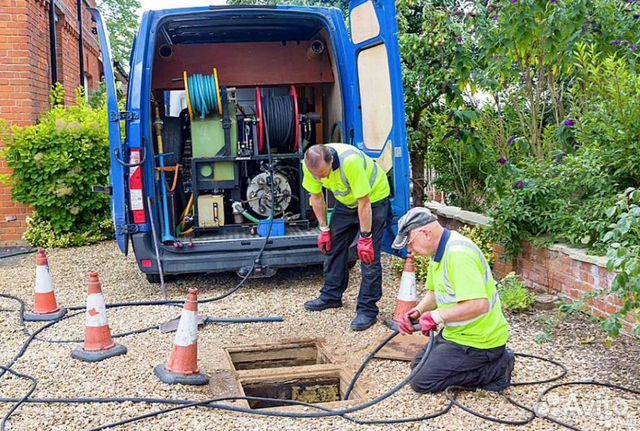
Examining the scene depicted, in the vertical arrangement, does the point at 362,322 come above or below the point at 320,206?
below

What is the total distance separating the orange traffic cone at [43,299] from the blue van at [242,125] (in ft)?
2.28

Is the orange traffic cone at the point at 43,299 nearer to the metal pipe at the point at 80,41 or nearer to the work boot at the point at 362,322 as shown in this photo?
the work boot at the point at 362,322

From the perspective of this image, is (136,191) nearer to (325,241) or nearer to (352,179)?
(325,241)

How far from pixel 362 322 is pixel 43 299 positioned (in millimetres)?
2555

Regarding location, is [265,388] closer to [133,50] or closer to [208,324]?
[208,324]

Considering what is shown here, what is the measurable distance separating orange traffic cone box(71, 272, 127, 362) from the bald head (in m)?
1.73

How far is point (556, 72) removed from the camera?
654cm

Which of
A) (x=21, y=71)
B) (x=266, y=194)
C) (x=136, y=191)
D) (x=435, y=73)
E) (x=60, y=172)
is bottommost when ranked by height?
(x=266, y=194)

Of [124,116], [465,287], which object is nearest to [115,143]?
[124,116]

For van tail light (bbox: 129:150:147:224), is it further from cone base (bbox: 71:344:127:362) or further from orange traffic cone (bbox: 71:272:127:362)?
cone base (bbox: 71:344:127:362)

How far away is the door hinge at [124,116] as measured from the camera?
18.8 ft

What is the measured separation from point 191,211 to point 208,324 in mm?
1932

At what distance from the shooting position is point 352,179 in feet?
17.1

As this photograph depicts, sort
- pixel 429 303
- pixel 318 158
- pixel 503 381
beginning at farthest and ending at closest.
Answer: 1. pixel 318 158
2. pixel 429 303
3. pixel 503 381
